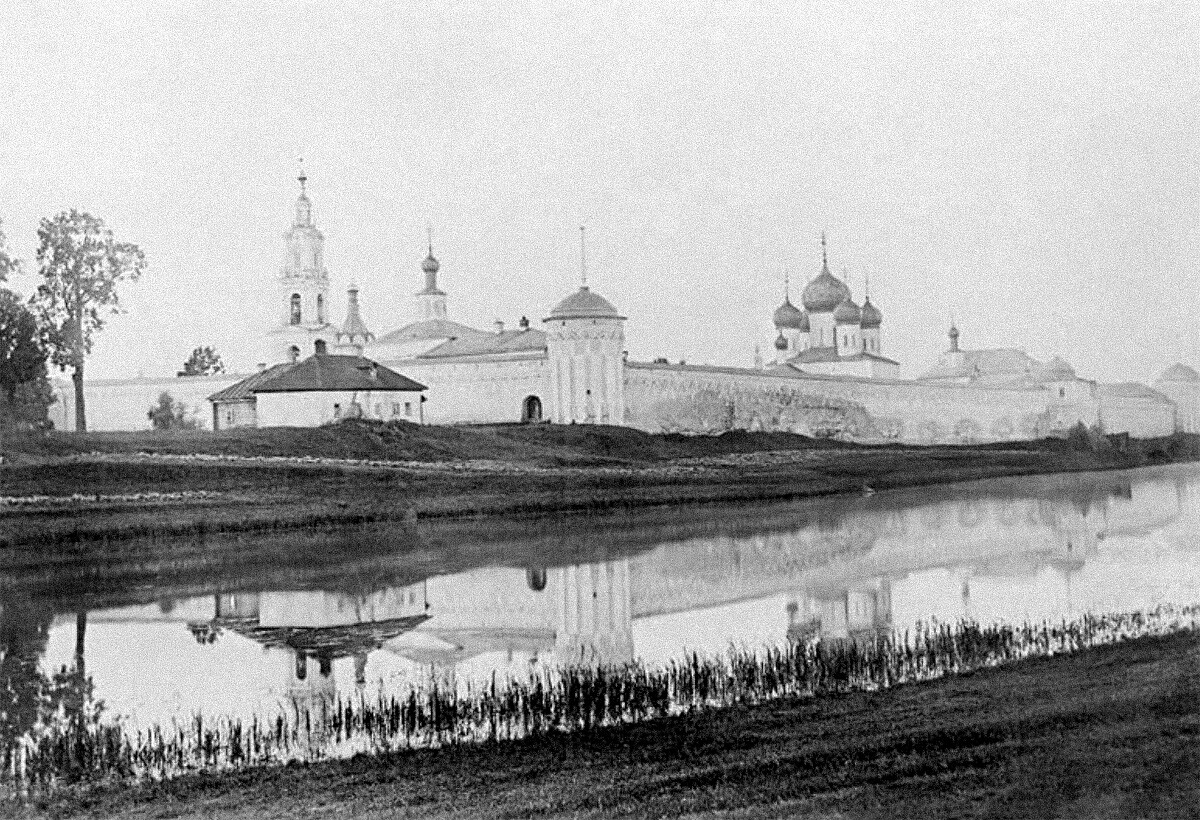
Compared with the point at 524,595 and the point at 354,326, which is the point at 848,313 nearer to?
the point at 354,326

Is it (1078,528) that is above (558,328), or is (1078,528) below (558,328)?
below

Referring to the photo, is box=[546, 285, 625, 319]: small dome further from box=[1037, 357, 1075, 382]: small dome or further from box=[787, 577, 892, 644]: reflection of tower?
box=[787, 577, 892, 644]: reflection of tower

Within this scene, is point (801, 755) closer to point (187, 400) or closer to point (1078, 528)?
point (1078, 528)

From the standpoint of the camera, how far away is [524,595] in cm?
1817

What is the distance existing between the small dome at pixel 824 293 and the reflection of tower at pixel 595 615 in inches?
1976

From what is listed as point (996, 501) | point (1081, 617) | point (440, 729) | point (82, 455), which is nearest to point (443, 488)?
point (82, 455)

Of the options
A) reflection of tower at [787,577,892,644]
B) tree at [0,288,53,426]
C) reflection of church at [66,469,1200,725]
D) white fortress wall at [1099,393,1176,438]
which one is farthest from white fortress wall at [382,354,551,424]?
reflection of tower at [787,577,892,644]

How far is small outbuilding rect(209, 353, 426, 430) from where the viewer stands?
41281 mm

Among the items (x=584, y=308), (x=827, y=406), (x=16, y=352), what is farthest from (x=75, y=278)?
(x=827, y=406)

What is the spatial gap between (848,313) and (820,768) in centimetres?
6179

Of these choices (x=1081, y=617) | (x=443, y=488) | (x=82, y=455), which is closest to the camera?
(x=1081, y=617)

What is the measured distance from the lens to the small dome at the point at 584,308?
4612cm

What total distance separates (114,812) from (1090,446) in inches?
1861

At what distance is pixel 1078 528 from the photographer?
977 inches
